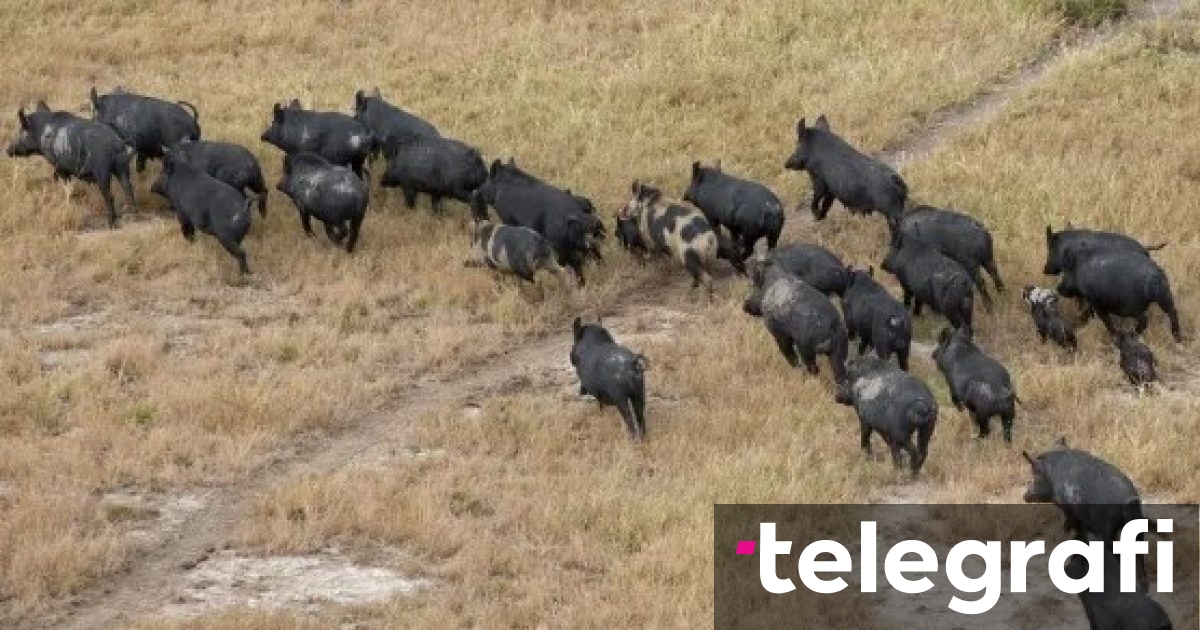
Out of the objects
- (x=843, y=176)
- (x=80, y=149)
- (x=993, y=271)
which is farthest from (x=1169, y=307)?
(x=80, y=149)

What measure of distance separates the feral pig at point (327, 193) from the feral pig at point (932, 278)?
5.21 m

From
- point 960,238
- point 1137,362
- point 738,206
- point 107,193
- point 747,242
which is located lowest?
point 1137,362

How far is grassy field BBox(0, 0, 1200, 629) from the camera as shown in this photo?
43.5ft

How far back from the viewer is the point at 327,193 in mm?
18797

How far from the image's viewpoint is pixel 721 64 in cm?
2512

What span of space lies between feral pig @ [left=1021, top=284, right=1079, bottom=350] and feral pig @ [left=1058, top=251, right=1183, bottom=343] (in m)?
0.30

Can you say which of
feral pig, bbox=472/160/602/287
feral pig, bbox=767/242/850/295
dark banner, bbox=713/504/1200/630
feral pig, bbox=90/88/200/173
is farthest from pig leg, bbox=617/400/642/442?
feral pig, bbox=90/88/200/173

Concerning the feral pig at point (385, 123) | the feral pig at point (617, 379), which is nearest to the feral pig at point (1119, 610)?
the feral pig at point (617, 379)

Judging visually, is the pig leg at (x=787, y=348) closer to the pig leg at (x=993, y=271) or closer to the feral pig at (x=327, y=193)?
the pig leg at (x=993, y=271)

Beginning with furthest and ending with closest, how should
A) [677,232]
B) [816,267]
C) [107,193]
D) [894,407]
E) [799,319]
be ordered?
[107,193] → [677,232] → [816,267] → [799,319] → [894,407]

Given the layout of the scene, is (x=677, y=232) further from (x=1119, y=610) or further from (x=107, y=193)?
(x=1119, y=610)

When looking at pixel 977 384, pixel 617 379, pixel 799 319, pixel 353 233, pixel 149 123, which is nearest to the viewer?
pixel 977 384

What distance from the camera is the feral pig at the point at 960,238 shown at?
17.5 metres

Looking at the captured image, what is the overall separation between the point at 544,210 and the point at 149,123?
5035 millimetres
